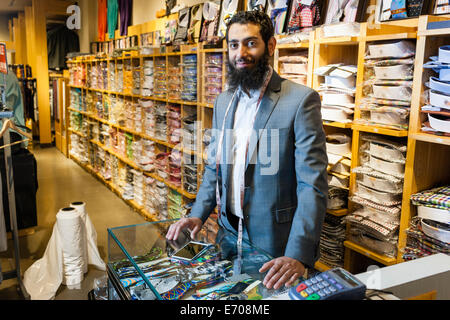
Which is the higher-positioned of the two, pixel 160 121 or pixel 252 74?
pixel 252 74

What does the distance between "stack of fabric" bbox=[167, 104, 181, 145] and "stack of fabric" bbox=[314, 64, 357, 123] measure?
2.05m

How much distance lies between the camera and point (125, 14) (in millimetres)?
6883

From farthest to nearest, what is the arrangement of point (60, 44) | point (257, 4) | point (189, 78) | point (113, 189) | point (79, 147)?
point (60, 44), point (79, 147), point (113, 189), point (189, 78), point (257, 4)

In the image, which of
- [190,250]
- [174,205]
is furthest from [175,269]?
[174,205]

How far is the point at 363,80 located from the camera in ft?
7.52

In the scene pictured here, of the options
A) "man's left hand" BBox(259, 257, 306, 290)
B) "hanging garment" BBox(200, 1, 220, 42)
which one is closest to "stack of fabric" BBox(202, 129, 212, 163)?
"hanging garment" BBox(200, 1, 220, 42)

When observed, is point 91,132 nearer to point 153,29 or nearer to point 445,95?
point 153,29

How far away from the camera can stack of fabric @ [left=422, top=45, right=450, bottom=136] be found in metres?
1.83

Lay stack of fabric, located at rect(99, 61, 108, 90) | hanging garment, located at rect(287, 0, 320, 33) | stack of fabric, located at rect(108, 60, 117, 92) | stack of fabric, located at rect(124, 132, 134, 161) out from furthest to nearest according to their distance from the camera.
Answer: stack of fabric, located at rect(99, 61, 108, 90) < stack of fabric, located at rect(108, 60, 117, 92) < stack of fabric, located at rect(124, 132, 134, 161) < hanging garment, located at rect(287, 0, 320, 33)

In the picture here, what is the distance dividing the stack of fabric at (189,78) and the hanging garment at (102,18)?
15.0ft

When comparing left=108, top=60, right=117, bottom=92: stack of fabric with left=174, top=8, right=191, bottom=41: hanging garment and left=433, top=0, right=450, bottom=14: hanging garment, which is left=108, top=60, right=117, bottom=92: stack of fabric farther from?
left=433, top=0, right=450, bottom=14: hanging garment

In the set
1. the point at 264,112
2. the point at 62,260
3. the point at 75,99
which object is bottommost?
the point at 62,260

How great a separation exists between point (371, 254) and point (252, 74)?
1305 millimetres

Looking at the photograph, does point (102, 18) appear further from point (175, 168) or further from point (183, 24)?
point (175, 168)
